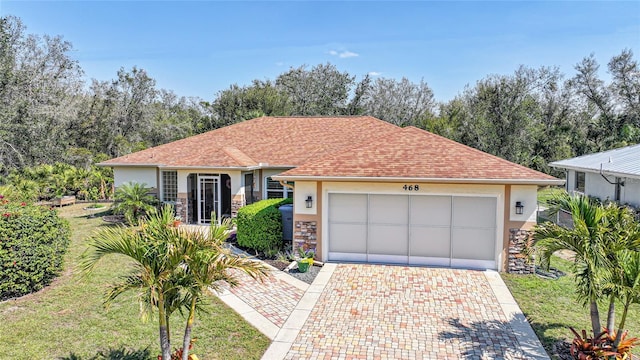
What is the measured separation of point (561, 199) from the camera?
25.7ft

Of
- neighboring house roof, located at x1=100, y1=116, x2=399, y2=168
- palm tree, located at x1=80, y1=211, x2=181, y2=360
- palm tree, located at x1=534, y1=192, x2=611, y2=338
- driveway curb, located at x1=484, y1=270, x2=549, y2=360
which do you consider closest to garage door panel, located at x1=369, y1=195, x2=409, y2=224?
driveway curb, located at x1=484, y1=270, x2=549, y2=360

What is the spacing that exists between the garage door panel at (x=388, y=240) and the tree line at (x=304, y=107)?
21.3 m

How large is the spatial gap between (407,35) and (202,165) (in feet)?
42.3

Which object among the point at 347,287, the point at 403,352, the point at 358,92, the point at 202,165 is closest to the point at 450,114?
the point at 358,92

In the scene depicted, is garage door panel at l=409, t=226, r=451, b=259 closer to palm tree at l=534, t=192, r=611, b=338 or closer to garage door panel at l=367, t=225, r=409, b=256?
garage door panel at l=367, t=225, r=409, b=256

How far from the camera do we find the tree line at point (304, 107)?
90.2 ft

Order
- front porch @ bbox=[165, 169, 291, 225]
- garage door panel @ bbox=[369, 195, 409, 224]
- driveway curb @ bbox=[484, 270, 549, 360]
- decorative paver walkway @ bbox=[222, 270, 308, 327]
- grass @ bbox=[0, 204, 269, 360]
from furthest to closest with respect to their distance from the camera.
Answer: front porch @ bbox=[165, 169, 291, 225], garage door panel @ bbox=[369, 195, 409, 224], decorative paver walkway @ bbox=[222, 270, 308, 327], driveway curb @ bbox=[484, 270, 549, 360], grass @ bbox=[0, 204, 269, 360]

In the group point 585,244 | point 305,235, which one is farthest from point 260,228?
point 585,244

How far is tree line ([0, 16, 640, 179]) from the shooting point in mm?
27484

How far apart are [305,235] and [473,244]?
5.33 m

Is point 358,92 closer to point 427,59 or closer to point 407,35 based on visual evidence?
point 427,59

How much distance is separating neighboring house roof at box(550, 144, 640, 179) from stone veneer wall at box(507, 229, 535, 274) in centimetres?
715

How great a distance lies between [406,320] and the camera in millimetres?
8320

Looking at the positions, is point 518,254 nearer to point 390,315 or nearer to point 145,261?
point 390,315
